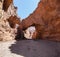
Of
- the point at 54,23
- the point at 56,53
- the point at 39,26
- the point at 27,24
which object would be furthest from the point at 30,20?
the point at 56,53

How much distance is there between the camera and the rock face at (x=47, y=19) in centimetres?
1875

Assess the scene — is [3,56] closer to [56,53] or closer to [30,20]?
[56,53]

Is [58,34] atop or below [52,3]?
below

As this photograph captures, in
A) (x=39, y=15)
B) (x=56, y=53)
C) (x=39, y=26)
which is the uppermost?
(x=39, y=15)

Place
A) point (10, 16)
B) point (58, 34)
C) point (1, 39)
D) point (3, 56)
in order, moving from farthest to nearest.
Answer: point (10, 16) < point (58, 34) < point (1, 39) < point (3, 56)

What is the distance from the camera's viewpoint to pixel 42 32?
21.7 metres

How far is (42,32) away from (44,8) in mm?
3457

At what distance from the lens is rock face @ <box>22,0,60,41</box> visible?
61.5 feet

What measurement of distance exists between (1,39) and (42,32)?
748 centimetres

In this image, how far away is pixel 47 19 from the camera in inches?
843

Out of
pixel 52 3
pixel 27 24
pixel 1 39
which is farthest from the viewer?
pixel 27 24

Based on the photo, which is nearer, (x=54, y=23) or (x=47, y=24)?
(x=54, y=23)

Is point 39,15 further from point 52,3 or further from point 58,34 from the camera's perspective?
point 58,34

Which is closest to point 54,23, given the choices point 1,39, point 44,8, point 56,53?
point 44,8
